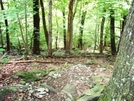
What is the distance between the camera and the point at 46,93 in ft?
14.1

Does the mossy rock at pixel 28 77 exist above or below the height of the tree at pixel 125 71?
below

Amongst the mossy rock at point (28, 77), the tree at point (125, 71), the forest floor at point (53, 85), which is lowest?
the forest floor at point (53, 85)

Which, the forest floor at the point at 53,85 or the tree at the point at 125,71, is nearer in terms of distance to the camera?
the tree at the point at 125,71

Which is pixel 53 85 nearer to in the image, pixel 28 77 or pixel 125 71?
pixel 28 77

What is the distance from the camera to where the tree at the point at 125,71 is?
258cm

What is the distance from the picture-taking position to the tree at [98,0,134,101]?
2.58 meters

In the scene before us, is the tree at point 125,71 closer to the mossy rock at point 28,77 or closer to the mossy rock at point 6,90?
the mossy rock at point 6,90

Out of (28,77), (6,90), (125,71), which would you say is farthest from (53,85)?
(125,71)

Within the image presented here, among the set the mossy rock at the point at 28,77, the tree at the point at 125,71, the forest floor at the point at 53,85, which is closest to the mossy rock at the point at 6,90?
the forest floor at the point at 53,85

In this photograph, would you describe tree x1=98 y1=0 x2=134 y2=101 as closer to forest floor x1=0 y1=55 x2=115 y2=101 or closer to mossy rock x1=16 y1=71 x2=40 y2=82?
forest floor x1=0 y1=55 x2=115 y2=101

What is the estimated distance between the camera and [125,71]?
266cm

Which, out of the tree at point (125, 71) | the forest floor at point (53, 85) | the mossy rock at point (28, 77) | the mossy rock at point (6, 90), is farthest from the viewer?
the mossy rock at point (28, 77)

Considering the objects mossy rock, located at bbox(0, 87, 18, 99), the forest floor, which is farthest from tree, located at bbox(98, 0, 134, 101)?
mossy rock, located at bbox(0, 87, 18, 99)

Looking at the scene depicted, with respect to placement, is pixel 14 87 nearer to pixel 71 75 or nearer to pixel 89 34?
pixel 71 75
